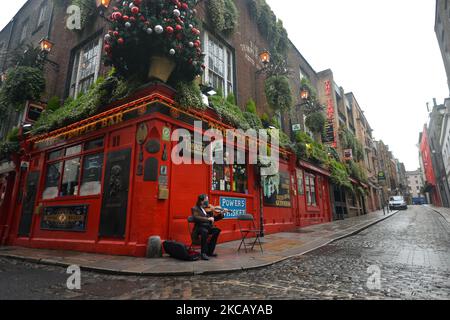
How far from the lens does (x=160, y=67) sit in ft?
24.9

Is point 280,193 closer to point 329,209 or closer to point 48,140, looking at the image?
point 329,209

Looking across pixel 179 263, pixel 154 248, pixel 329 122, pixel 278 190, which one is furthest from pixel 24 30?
pixel 329 122

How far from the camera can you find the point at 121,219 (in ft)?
23.9

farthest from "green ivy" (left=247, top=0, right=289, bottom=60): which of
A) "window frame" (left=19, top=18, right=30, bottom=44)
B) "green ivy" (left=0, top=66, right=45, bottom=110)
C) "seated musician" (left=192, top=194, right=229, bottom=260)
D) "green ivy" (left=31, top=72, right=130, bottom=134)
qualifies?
"window frame" (left=19, top=18, right=30, bottom=44)

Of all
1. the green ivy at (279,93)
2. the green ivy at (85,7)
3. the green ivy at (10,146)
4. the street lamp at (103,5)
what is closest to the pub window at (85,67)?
the green ivy at (85,7)

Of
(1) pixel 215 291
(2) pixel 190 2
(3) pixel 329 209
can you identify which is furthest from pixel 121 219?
(3) pixel 329 209

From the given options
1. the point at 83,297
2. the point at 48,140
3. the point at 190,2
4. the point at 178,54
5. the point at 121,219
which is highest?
the point at 190,2

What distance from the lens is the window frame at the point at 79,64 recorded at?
36.1 feet

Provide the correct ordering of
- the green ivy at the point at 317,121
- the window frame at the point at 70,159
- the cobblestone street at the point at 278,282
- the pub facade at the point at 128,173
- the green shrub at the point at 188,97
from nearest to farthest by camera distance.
Result: the cobblestone street at the point at 278,282 → the pub facade at the point at 128,173 → the green shrub at the point at 188,97 → the window frame at the point at 70,159 → the green ivy at the point at 317,121

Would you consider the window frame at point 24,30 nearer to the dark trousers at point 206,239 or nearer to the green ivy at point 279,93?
the green ivy at point 279,93

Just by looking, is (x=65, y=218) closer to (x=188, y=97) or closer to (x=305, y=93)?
(x=188, y=97)

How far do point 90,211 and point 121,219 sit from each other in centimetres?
162

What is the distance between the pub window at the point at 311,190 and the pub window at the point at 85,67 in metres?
13.0

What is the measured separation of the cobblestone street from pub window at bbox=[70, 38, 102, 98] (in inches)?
307
